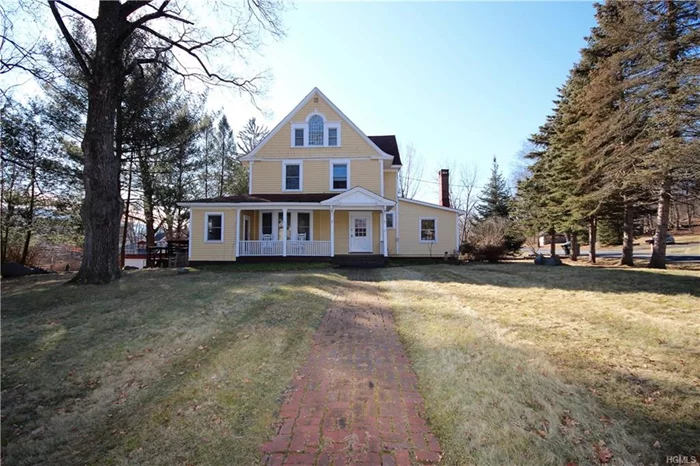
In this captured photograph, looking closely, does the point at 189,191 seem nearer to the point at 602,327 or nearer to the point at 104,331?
the point at 104,331

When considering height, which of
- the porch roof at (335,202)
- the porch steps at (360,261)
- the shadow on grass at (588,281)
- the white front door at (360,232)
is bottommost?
the shadow on grass at (588,281)

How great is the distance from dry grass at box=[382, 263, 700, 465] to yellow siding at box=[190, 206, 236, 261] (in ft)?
40.2

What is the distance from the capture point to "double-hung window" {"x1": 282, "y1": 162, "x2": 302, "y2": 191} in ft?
62.8

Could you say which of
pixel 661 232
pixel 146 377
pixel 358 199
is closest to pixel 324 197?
pixel 358 199

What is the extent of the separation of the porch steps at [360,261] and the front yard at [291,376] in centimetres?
863

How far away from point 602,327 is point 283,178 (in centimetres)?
1667

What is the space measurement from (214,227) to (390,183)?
10.7m

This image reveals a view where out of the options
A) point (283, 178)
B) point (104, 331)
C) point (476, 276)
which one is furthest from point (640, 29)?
point (104, 331)

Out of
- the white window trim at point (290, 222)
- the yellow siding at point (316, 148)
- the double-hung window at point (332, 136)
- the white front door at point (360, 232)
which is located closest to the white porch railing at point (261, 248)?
the white window trim at point (290, 222)

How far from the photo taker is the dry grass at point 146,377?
2643 mm

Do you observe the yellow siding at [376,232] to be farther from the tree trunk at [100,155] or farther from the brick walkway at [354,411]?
the brick walkway at [354,411]

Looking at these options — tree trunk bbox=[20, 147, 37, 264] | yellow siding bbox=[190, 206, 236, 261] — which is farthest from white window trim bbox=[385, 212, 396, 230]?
tree trunk bbox=[20, 147, 37, 264]

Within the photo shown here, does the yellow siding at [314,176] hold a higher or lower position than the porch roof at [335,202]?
higher

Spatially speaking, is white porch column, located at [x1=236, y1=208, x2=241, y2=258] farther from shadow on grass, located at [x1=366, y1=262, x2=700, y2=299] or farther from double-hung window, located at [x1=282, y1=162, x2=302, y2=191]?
shadow on grass, located at [x1=366, y1=262, x2=700, y2=299]
